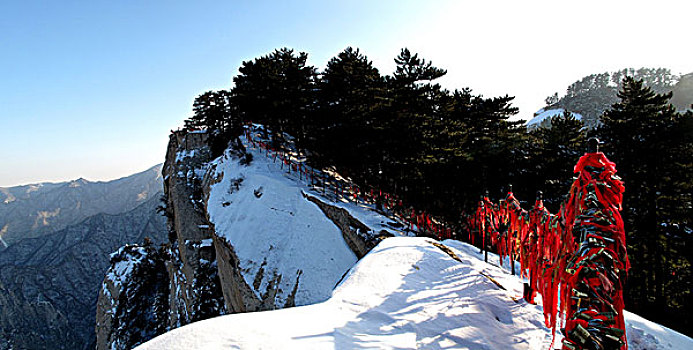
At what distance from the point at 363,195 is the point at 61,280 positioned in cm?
13294

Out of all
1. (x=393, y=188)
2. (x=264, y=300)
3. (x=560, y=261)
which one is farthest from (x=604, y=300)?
(x=393, y=188)

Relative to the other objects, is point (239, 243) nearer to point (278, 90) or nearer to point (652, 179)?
point (278, 90)

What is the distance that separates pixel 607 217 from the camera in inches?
103

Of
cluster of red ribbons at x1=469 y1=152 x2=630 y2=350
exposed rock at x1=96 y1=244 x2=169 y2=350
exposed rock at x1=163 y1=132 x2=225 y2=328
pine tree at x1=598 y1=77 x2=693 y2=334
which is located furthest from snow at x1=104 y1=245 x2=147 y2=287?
pine tree at x1=598 y1=77 x2=693 y2=334

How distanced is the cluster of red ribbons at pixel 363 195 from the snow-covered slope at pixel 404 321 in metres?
10.6

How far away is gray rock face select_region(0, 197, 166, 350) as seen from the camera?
77.8 m

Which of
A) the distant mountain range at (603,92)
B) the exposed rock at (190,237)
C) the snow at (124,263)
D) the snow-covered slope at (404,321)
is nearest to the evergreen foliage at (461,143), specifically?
the exposed rock at (190,237)

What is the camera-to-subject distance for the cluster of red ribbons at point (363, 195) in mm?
16917

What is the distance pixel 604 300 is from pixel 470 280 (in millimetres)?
2879

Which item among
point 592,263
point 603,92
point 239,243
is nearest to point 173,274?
point 239,243

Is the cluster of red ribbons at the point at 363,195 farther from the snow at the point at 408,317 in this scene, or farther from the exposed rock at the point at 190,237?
the snow at the point at 408,317

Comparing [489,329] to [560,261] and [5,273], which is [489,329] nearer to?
[560,261]

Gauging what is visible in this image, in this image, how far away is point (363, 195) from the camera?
70.1 feet

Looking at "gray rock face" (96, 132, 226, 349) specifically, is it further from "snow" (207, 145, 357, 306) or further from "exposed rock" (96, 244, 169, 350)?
"snow" (207, 145, 357, 306)
